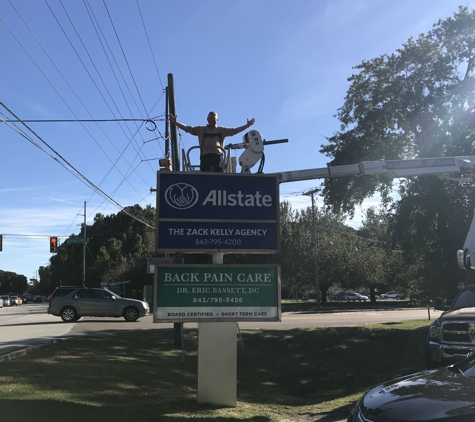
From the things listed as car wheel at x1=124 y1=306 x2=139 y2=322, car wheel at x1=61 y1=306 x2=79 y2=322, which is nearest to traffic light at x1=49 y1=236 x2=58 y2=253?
car wheel at x1=61 y1=306 x2=79 y2=322

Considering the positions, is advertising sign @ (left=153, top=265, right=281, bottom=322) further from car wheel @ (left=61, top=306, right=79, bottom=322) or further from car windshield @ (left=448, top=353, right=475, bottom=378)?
car wheel @ (left=61, top=306, right=79, bottom=322)

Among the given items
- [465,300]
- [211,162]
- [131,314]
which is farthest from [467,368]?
[131,314]

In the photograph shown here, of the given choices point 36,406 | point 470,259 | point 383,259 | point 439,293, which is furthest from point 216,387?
point 383,259

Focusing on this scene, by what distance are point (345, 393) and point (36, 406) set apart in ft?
20.8

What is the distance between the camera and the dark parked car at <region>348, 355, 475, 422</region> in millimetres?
3863

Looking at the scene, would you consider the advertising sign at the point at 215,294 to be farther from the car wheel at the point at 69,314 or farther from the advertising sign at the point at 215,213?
the car wheel at the point at 69,314

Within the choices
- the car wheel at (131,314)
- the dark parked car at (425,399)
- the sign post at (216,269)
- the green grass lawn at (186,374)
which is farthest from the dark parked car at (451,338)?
the car wheel at (131,314)

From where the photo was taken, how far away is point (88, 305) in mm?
22172

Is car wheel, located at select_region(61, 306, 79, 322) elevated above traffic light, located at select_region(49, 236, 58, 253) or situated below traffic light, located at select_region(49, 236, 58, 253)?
below

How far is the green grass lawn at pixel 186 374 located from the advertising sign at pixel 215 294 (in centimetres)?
133

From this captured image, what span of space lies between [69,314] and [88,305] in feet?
3.05

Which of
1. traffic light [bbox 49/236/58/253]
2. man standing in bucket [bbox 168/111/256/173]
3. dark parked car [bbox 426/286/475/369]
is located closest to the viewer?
man standing in bucket [bbox 168/111/256/173]

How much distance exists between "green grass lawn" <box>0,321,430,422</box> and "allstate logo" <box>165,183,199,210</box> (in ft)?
9.44

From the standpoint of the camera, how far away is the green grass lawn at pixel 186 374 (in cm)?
661
